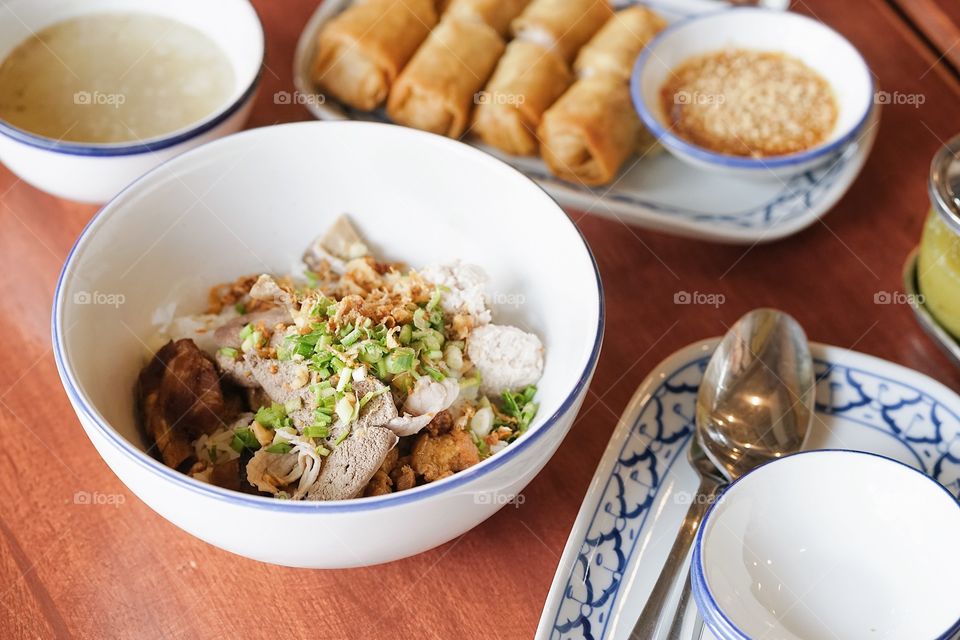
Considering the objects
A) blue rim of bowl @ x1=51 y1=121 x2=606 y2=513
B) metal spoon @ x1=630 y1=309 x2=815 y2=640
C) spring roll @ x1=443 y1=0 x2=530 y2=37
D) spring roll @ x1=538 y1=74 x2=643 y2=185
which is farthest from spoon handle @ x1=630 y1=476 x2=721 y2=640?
spring roll @ x1=443 y1=0 x2=530 y2=37

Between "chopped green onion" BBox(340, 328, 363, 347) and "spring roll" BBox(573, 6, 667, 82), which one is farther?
"spring roll" BBox(573, 6, 667, 82)

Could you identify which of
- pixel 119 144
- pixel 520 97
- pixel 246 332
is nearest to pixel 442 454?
pixel 246 332

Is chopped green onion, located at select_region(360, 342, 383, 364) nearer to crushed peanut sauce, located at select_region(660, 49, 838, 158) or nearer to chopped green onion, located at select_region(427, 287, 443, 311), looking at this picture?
chopped green onion, located at select_region(427, 287, 443, 311)

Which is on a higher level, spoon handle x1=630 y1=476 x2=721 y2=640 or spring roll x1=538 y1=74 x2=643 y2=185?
spring roll x1=538 y1=74 x2=643 y2=185

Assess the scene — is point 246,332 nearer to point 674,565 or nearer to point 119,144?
point 119,144

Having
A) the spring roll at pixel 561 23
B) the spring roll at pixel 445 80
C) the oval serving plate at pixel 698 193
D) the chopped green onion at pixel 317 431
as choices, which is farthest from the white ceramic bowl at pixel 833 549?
the spring roll at pixel 561 23

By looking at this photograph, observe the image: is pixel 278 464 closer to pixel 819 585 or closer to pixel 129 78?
pixel 819 585
